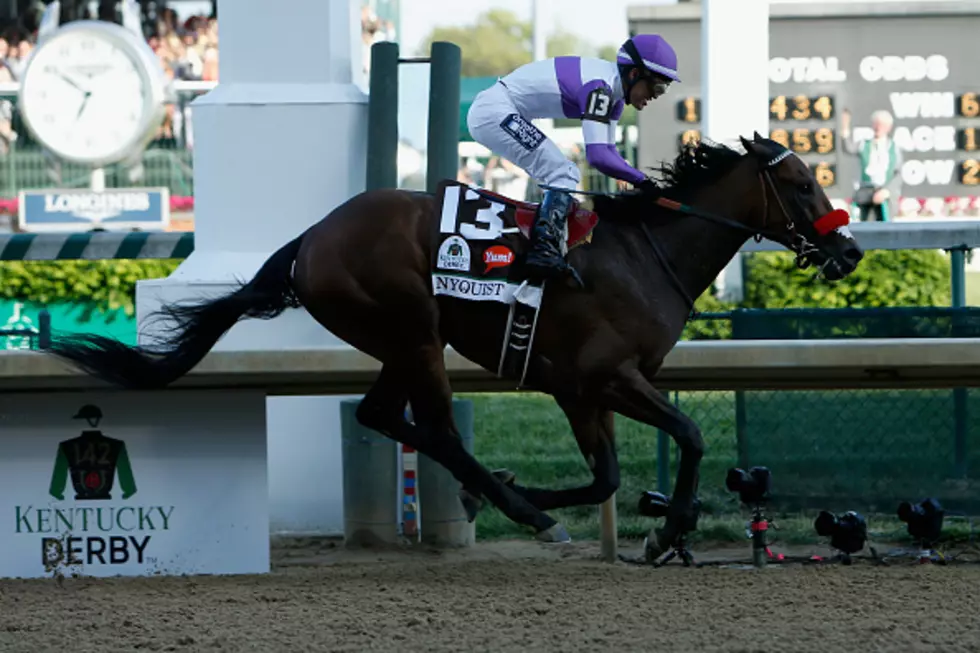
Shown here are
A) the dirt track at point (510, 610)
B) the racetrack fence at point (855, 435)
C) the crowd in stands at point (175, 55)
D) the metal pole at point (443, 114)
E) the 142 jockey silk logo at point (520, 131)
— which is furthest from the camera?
the crowd in stands at point (175, 55)

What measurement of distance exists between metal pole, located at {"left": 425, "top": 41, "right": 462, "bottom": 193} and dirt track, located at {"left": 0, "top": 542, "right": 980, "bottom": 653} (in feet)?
6.30

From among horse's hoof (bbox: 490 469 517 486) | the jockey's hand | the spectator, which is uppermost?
the spectator

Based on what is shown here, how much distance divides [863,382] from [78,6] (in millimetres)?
15458

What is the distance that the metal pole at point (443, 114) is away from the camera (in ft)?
22.2

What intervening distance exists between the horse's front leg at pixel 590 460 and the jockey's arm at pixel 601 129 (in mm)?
833

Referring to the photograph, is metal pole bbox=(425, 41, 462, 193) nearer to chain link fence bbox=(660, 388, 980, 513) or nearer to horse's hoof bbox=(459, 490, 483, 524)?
chain link fence bbox=(660, 388, 980, 513)

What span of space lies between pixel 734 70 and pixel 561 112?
799cm

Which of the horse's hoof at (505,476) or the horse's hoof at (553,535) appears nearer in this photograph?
the horse's hoof at (553,535)

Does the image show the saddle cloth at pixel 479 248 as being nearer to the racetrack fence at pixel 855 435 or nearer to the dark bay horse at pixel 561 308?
the dark bay horse at pixel 561 308

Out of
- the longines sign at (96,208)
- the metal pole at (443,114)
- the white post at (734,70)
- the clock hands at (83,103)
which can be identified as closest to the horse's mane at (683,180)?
the metal pole at (443,114)

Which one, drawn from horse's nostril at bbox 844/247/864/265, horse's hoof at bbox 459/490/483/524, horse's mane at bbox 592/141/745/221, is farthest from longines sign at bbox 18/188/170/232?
horse's nostril at bbox 844/247/864/265

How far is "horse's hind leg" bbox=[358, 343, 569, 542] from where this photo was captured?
17.1 ft

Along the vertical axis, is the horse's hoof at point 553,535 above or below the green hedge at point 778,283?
below

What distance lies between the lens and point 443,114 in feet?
22.4
